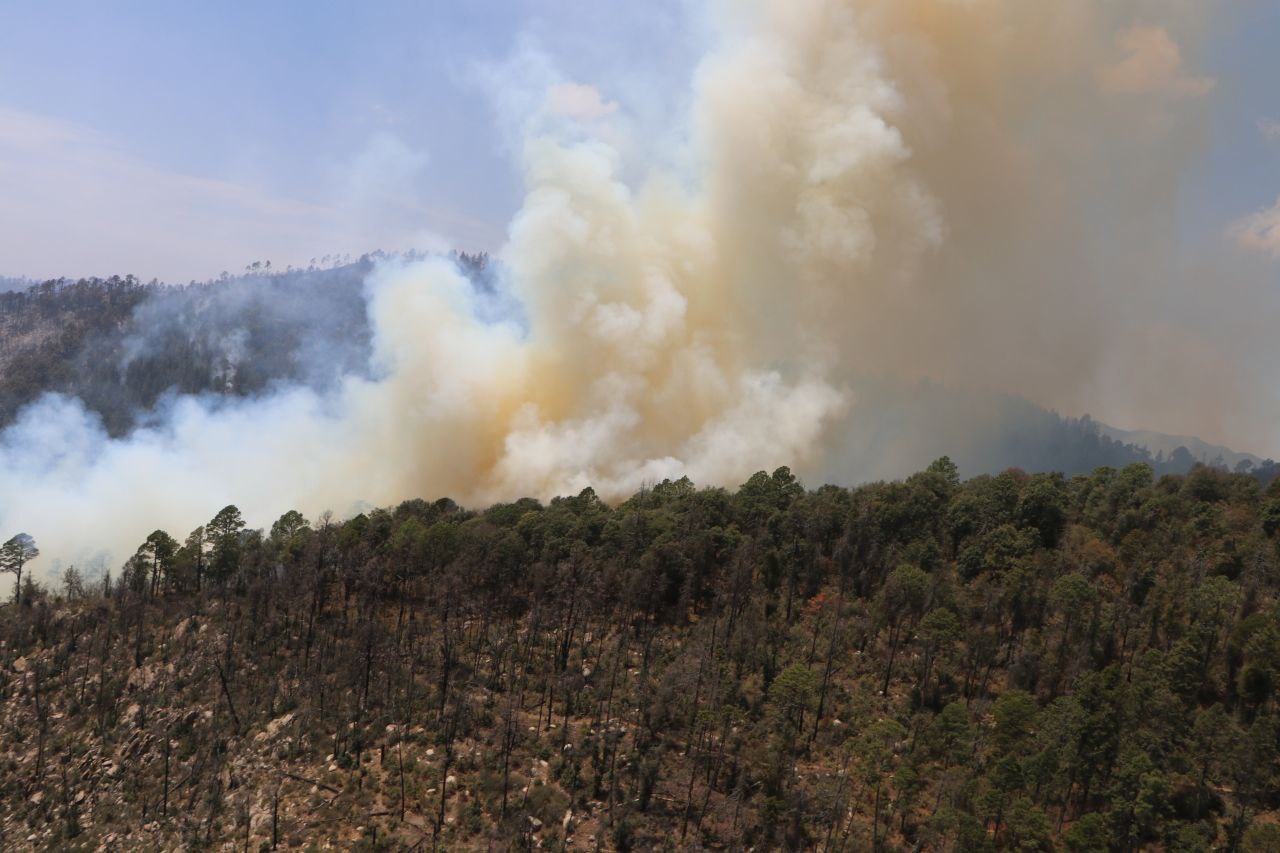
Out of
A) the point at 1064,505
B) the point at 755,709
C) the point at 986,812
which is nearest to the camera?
the point at 986,812

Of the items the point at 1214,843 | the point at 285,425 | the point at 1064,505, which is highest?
the point at 285,425

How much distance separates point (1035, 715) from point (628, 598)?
90.3ft

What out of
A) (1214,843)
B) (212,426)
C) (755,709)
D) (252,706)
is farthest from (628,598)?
(212,426)

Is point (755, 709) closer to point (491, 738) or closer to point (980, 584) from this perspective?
point (491, 738)

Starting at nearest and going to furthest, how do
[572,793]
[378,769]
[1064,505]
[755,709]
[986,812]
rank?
[986,812] < [572,793] < [378,769] < [755,709] < [1064,505]

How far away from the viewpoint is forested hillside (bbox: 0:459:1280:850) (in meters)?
37.2

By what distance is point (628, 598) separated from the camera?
55.3 m

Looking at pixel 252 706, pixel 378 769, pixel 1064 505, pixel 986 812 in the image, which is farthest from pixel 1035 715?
pixel 252 706

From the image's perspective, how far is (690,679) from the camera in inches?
1804

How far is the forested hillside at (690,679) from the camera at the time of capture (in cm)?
3725

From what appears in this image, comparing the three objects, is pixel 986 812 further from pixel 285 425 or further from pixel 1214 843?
pixel 285 425

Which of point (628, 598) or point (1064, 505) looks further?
point (1064, 505)

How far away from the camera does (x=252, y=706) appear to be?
158ft

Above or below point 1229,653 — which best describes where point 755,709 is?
below
